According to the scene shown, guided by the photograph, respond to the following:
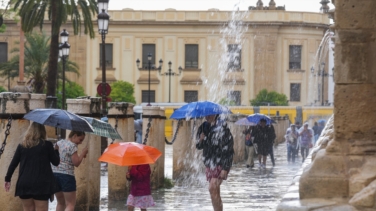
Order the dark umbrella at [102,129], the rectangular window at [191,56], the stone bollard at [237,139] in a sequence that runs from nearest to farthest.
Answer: the dark umbrella at [102,129], the stone bollard at [237,139], the rectangular window at [191,56]

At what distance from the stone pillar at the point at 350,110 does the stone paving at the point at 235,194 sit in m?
5.93

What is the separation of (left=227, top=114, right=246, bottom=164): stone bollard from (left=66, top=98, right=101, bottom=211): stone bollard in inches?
545

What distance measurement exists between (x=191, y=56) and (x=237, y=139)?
175 feet

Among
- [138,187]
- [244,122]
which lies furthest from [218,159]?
[244,122]

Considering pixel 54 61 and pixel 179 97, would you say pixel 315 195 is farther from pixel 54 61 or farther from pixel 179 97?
pixel 179 97

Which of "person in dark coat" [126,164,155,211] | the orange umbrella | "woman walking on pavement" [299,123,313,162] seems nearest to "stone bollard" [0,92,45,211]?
the orange umbrella

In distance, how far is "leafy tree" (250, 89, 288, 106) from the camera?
7375 cm

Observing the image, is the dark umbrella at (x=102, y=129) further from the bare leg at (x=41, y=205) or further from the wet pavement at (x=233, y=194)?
the wet pavement at (x=233, y=194)

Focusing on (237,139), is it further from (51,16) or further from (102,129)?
(102,129)

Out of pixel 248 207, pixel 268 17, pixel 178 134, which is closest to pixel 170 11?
pixel 268 17

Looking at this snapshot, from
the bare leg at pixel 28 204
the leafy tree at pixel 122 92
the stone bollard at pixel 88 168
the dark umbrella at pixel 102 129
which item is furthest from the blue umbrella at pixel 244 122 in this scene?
the leafy tree at pixel 122 92

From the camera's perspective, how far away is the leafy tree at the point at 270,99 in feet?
242

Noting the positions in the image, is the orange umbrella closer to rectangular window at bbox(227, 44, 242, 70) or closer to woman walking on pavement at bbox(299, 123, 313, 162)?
woman walking on pavement at bbox(299, 123, 313, 162)

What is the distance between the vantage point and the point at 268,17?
8038 centimetres
